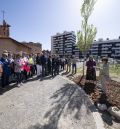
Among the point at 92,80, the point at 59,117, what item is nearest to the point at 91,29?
the point at 92,80

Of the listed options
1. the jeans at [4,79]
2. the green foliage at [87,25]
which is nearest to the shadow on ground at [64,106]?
the jeans at [4,79]

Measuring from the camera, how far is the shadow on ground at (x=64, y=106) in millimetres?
7107

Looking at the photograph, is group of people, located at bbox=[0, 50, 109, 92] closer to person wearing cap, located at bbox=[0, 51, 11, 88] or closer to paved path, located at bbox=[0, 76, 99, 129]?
person wearing cap, located at bbox=[0, 51, 11, 88]

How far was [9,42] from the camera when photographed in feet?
103

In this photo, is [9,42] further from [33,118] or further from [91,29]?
[33,118]

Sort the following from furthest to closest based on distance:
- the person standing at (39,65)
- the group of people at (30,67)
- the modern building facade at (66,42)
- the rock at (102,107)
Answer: the modern building facade at (66,42) < the person standing at (39,65) < the group of people at (30,67) < the rock at (102,107)

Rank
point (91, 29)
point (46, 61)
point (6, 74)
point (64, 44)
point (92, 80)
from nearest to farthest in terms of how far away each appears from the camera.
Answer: point (6, 74)
point (92, 80)
point (46, 61)
point (91, 29)
point (64, 44)

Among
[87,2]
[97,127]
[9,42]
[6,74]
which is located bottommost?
[97,127]

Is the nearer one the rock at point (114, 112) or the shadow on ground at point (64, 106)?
the shadow on ground at point (64, 106)

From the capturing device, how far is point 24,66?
15445 millimetres

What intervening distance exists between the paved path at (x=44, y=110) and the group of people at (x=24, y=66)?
1595 millimetres

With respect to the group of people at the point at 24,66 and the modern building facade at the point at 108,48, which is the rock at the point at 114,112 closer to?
the group of people at the point at 24,66

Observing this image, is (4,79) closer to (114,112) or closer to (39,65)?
(39,65)

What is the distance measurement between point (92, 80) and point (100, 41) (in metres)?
146
